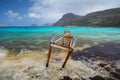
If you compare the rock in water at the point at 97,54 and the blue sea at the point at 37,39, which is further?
the blue sea at the point at 37,39

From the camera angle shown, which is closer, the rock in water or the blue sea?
the rock in water

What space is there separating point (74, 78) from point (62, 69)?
5.67ft

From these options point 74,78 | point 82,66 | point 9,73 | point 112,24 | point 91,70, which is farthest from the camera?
point 112,24

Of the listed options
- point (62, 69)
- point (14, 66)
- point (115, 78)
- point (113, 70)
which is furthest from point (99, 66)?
point (14, 66)

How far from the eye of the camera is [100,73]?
9828 mm

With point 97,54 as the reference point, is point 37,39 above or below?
below

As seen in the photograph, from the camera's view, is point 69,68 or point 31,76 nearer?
point 31,76

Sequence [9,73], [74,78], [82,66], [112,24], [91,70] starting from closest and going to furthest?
[74,78]
[9,73]
[91,70]
[82,66]
[112,24]

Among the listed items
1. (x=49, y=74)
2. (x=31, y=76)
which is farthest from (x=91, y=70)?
(x=31, y=76)

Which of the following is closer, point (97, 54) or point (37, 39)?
point (97, 54)

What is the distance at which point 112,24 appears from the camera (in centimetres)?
13088

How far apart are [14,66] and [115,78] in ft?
26.6

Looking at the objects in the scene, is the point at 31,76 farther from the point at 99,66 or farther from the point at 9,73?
the point at 99,66

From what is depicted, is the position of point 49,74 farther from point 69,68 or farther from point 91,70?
point 91,70
